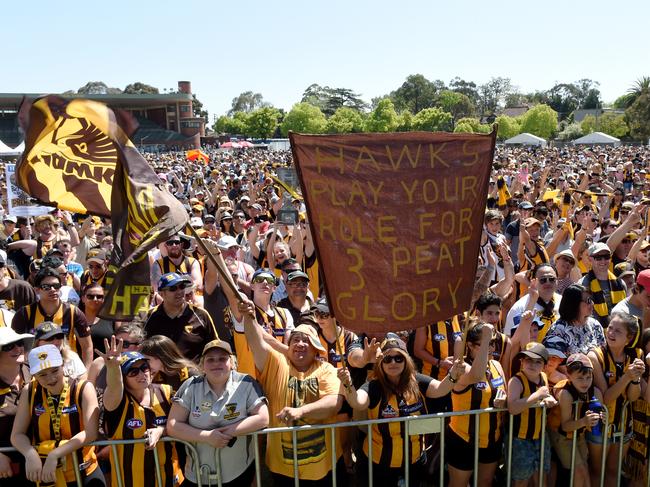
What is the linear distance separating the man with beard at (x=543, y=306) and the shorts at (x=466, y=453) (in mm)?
1328

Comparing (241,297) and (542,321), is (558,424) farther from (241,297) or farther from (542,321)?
(241,297)

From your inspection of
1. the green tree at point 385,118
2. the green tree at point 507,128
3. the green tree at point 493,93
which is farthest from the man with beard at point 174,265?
the green tree at point 493,93

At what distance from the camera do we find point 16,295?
557cm

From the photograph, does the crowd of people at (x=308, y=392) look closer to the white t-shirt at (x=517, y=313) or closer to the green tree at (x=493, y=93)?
the white t-shirt at (x=517, y=313)

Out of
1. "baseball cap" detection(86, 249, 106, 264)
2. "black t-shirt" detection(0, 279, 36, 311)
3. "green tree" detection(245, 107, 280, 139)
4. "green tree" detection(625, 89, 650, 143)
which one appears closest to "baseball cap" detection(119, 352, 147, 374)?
"black t-shirt" detection(0, 279, 36, 311)

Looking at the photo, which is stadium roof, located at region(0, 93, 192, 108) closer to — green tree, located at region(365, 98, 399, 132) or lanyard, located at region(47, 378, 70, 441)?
green tree, located at region(365, 98, 399, 132)

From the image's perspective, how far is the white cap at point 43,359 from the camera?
3.40 meters

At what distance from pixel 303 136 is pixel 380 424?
6.45ft

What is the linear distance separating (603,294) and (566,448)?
7.47 ft

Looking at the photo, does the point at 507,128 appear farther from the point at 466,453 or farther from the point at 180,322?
the point at 466,453

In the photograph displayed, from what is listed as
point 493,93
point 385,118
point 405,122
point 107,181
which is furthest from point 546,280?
point 493,93

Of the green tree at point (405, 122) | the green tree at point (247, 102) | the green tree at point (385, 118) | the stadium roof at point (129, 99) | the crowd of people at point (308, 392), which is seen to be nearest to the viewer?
the crowd of people at point (308, 392)

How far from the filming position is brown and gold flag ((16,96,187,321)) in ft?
11.5

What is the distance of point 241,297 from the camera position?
3590 mm
